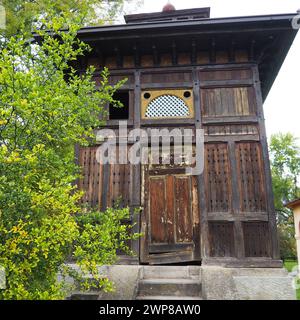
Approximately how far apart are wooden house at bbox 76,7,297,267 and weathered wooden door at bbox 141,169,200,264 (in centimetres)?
2

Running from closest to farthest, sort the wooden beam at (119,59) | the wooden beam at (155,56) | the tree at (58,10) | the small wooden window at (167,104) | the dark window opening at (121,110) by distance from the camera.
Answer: the small wooden window at (167,104) < the wooden beam at (155,56) < the wooden beam at (119,59) < the dark window opening at (121,110) < the tree at (58,10)

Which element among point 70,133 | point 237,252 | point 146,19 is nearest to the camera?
point 70,133

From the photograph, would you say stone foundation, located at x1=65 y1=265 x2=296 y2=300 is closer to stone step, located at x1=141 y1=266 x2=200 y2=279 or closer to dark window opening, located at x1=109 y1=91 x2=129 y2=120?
stone step, located at x1=141 y1=266 x2=200 y2=279

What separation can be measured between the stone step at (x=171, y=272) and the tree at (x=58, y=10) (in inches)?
288

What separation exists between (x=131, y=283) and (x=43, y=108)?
13.4 ft

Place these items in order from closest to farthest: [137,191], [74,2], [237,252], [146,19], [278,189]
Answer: [237,252], [137,191], [146,19], [74,2], [278,189]

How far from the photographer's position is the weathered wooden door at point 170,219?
7238 mm

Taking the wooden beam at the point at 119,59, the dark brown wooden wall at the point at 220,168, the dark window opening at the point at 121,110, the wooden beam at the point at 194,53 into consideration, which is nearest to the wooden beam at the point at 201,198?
the dark brown wooden wall at the point at 220,168

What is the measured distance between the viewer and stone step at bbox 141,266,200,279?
660cm

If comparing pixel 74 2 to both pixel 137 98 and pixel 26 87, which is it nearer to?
pixel 137 98

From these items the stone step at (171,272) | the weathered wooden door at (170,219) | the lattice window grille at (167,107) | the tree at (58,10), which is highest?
the tree at (58,10)

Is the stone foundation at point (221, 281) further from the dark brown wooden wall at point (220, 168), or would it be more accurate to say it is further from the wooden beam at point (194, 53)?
the wooden beam at point (194, 53)

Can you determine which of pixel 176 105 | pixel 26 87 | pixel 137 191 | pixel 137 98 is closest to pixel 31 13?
pixel 137 98
